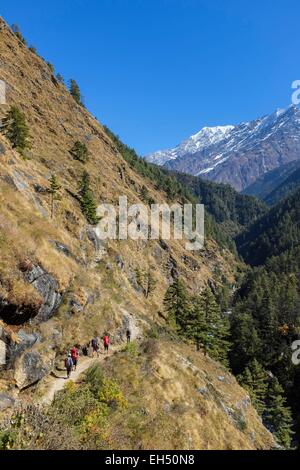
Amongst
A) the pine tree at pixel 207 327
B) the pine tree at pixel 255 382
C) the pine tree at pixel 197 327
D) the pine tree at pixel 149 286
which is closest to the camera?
the pine tree at pixel 197 327

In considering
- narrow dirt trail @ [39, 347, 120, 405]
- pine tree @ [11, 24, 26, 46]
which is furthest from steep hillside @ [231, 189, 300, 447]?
pine tree @ [11, 24, 26, 46]

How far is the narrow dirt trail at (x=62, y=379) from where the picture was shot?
18.4 metres

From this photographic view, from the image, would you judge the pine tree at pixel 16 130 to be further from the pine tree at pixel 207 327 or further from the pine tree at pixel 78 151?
the pine tree at pixel 207 327

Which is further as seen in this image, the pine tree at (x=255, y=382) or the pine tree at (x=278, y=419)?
the pine tree at (x=255, y=382)

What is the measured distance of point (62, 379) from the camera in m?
20.6

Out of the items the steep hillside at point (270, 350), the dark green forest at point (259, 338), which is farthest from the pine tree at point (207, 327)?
the steep hillside at point (270, 350)

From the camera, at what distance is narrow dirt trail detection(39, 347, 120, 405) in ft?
60.3

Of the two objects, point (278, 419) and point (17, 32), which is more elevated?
point (17, 32)

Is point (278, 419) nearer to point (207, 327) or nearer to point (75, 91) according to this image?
point (207, 327)

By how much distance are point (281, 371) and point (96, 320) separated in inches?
2500

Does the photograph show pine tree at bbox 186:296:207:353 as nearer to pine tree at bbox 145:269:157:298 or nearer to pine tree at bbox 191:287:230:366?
pine tree at bbox 191:287:230:366

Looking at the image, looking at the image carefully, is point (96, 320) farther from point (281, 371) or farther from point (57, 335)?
point (281, 371)

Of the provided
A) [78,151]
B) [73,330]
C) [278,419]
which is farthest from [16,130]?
[278,419]

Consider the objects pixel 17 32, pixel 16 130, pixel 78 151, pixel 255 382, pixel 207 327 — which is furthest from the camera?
pixel 17 32
